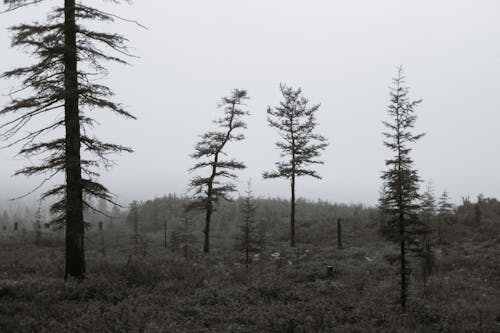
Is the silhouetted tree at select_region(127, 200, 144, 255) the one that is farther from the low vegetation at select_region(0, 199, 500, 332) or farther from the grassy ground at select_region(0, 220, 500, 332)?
the grassy ground at select_region(0, 220, 500, 332)

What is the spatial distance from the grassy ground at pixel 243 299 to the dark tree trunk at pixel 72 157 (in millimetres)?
970

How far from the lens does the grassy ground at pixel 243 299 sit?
363 inches

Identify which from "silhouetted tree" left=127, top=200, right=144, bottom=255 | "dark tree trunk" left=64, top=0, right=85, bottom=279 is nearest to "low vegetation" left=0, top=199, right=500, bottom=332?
"dark tree trunk" left=64, top=0, right=85, bottom=279

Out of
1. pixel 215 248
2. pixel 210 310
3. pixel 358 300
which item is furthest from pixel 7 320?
pixel 215 248

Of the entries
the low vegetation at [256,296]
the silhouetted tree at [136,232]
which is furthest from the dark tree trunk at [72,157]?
the silhouetted tree at [136,232]

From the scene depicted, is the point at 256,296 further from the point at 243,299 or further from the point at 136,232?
the point at 136,232

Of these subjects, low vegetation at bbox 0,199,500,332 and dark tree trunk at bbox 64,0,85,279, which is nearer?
low vegetation at bbox 0,199,500,332

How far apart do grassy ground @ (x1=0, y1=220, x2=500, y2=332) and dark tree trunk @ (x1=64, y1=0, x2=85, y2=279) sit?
0.97 m

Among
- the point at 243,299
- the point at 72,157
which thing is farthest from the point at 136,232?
the point at 243,299

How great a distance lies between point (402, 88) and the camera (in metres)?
12.8

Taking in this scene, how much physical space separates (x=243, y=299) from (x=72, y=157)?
24.0 ft

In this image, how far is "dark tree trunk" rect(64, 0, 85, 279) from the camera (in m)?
12.8

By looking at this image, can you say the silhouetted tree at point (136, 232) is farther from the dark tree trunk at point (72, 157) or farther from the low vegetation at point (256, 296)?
the dark tree trunk at point (72, 157)

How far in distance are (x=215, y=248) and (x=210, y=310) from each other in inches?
743
